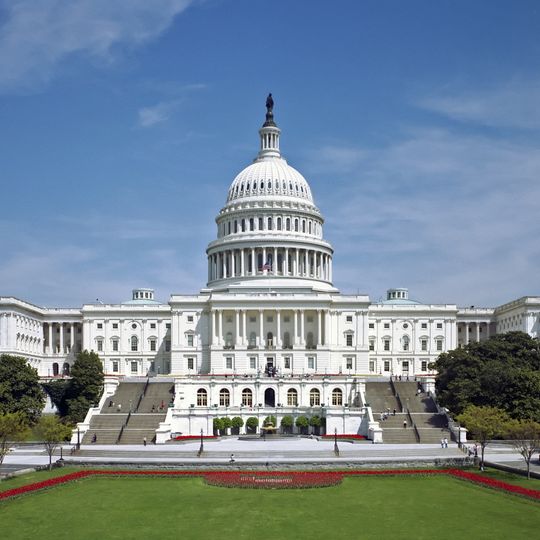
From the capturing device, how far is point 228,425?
9969cm

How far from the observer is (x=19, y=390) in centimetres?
10119

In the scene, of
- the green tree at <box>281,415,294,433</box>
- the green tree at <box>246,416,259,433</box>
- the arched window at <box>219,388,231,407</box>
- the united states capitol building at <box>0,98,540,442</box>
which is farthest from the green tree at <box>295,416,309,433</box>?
the arched window at <box>219,388,231,407</box>

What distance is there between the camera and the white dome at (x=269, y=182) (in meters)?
154

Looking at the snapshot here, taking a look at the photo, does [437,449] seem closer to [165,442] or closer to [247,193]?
[165,442]

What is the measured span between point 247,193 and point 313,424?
6340 cm

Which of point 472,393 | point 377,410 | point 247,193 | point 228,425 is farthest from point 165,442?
point 247,193

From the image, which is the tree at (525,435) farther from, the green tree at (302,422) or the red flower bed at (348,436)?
the green tree at (302,422)

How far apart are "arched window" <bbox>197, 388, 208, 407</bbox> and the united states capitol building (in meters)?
0.14

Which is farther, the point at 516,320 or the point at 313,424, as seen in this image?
the point at 516,320

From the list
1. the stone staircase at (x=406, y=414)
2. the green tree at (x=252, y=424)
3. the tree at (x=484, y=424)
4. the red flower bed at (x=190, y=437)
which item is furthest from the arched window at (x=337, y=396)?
the tree at (x=484, y=424)

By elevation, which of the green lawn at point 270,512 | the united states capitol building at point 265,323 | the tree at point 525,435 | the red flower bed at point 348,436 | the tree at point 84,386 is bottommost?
the red flower bed at point 348,436

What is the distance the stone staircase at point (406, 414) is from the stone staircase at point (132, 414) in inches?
1014

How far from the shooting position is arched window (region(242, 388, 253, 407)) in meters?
112

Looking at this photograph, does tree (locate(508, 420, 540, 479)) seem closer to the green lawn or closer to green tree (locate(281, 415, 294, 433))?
the green lawn
